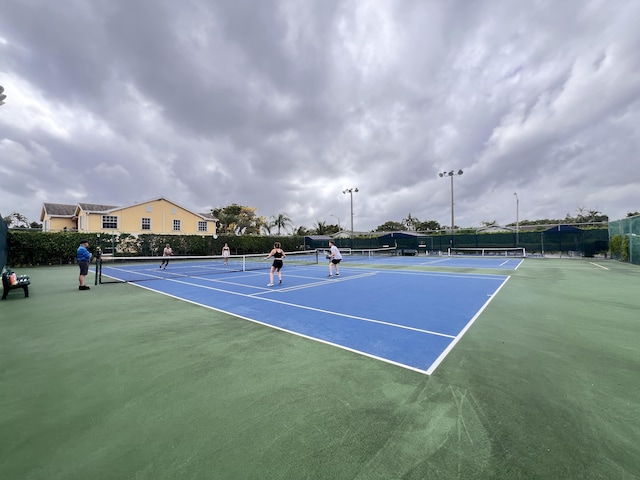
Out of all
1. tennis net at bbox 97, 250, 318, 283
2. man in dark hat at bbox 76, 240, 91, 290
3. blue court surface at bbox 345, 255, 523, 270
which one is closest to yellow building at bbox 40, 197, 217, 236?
tennis net at bbox 97, 250, 318, 283

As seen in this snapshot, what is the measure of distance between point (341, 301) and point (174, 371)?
499 centimetres

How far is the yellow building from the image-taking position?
103 feet

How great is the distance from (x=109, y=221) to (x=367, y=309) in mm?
35277

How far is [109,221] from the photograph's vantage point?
31.9 m

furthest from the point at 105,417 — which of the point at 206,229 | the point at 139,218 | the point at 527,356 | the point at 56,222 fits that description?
the point at 56,222

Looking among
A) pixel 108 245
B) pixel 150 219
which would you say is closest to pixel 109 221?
pixel 150 219

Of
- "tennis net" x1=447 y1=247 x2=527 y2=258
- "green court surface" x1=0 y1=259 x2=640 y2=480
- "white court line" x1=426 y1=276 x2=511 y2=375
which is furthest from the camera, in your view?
"tennis net" x1=447 y1=247 x2=527 y2=258

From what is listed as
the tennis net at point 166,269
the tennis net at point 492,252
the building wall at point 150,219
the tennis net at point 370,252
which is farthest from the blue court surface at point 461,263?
the building wall at point 150,219

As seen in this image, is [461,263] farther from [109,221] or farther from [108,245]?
[109,221]

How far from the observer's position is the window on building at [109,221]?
3164 cm

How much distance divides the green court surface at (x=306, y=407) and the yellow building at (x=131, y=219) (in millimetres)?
31827

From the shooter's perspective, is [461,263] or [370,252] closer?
[461,263]

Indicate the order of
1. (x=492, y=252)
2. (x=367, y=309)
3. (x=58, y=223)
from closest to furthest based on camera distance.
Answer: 1. (x=367, y=309)
2. (x=492, y=252)
3. (x=58, y=223)

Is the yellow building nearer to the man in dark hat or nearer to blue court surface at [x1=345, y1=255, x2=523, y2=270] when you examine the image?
the man in dark hat
